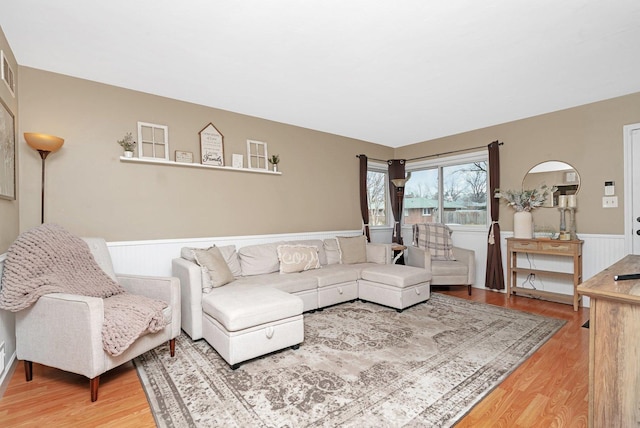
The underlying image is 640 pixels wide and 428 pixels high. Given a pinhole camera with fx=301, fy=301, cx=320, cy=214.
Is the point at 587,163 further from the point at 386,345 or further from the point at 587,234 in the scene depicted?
the point at 386,345

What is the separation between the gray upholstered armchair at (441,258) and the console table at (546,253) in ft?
1.55

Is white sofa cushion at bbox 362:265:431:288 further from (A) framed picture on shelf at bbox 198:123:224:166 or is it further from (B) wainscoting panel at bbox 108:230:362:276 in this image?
(A) framed picture on shelf at bbox 198:123:224:166

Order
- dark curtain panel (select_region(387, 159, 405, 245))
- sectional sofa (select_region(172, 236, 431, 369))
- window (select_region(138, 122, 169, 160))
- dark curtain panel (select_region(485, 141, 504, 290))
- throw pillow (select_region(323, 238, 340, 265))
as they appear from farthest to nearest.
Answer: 1. dark curtain panel (select_region(387, 159, 405, 245))
2. dark curtain panel (select_region(485, 141, 504, 290))
3. throw pillow (select_region(323, 238, 340, 265))
4. window (select_region(138, 122, 169, 160))
5. sectional sofa (select_region(172, 236, 431, 369))

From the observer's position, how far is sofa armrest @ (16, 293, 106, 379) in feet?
5.82

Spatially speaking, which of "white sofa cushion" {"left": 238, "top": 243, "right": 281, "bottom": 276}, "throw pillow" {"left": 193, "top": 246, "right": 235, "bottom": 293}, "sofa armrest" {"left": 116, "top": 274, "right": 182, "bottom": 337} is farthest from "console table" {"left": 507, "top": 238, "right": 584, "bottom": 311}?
"sofa armrest" {"left": 116, "top": 274, "right": 182, "bottom": 337}

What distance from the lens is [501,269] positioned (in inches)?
169

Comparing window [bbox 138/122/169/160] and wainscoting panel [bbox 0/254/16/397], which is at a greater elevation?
window [bbox 138/122/169/160]

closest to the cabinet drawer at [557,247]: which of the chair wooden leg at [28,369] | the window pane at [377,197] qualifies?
the window pane at [377,197]

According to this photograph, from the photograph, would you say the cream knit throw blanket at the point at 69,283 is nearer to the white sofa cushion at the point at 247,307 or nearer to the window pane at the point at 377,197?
the white sofa cushion at the point at 247,307

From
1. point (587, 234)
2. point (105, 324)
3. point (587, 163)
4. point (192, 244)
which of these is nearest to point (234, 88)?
point (192, 244)

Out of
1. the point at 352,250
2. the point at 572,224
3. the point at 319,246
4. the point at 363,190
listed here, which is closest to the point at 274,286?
the point at 319,246

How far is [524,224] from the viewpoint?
3934 millimetres

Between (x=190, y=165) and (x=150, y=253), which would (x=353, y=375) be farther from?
(x=190, y=165)

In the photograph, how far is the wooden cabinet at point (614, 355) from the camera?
1.30 meters
